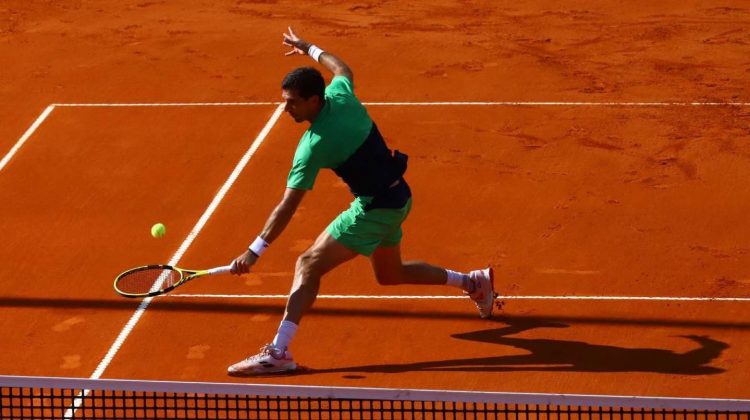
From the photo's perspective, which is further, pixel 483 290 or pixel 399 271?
pixel 483 290

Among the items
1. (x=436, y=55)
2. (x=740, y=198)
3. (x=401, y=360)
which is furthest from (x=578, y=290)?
(x=436, y=55)

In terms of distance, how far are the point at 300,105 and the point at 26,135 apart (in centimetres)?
581

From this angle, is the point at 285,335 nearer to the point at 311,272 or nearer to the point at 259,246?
the point at 311,272

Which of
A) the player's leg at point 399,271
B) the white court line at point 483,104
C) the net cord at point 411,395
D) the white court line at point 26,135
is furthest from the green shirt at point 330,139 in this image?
the white court line at point 483,104

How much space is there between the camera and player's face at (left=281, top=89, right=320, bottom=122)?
674 centimetres

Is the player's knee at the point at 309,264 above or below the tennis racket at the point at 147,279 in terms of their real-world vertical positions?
above

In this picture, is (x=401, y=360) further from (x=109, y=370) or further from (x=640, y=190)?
(x=640, y=190)

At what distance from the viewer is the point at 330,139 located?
6820 mm

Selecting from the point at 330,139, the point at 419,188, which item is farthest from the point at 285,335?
the point at 419,188

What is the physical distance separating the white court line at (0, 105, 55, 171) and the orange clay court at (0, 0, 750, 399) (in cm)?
3

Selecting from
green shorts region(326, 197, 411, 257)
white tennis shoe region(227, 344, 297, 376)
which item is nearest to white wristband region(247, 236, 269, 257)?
green shorts region(326, 197, 411, 257)

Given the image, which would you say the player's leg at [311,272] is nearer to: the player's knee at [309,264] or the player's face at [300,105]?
the player's knee at [309,264]

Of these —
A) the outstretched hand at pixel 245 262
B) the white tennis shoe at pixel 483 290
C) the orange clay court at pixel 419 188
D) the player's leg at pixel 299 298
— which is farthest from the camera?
the white tennis shoe at pixel 483 290

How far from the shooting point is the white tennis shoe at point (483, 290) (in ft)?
25.5
